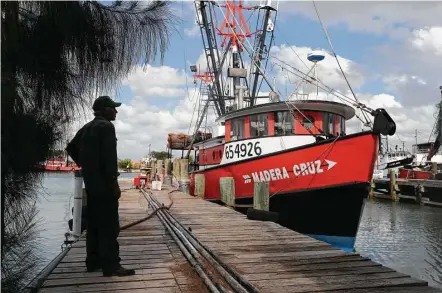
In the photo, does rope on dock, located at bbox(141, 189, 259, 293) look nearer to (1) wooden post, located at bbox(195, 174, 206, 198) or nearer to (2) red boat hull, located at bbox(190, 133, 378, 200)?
(2) red boat hull, located at bbox(190, 133, 378, 200)

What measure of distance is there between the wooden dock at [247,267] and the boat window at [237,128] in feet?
18.7

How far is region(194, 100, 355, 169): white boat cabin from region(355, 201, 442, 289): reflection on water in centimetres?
357

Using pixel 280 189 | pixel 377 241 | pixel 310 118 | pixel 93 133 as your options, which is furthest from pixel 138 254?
pixel 377 241

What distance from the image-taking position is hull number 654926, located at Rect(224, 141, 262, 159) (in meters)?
11.5

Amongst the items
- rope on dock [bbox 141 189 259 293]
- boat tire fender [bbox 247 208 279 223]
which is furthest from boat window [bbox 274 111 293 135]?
rope on dock [bbox 141 189 259 293]

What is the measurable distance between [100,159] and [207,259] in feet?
5.05

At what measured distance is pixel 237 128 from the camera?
40.2 ft

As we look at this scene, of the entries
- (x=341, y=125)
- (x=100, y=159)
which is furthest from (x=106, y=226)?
(x=341, y=125)

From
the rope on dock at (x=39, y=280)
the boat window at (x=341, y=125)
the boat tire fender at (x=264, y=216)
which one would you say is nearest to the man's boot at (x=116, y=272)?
the rope on dock at (x=39, y=280)

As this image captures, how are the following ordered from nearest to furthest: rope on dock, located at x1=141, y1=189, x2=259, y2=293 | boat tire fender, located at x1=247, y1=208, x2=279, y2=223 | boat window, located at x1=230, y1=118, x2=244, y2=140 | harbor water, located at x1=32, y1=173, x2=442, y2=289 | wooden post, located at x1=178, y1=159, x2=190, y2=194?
1. rope on dock, located at x1=141, y1=189, x2=259, y2=293
2. boat tire fender, located at x1=247, y1=208, x2=279, y2=223
3. harbor water, located at x1=32, y1=173, x2=442, y2=289
4. boat window, located at x1=230, y1=118, x2=244, y2=140
5. wooden post, located at x1=178, y1=159, x2=190, y2=194

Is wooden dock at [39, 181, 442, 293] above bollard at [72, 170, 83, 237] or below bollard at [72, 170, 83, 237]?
below

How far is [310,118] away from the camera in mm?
11258

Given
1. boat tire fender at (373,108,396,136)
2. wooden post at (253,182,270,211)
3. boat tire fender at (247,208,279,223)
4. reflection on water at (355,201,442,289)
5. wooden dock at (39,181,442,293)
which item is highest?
boat tire fender at (373,108,396,136)

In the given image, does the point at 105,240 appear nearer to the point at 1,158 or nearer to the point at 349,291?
the point at 1,158
